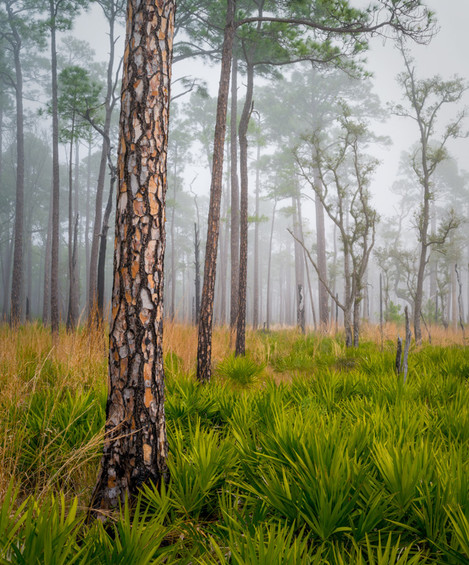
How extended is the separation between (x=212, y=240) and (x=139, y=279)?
11.9 ft

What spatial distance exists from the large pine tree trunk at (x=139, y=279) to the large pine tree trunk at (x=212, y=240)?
10.5 feet

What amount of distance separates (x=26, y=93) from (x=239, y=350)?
83.0 feet

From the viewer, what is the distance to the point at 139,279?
190 cm

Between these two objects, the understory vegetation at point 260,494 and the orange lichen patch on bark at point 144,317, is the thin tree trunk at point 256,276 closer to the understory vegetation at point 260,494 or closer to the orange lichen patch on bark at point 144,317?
the understory vegetation at point 260,494

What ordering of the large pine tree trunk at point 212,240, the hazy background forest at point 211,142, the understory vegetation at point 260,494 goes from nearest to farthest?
the understory vegetation at point 260,494 < the large pine tree trunk at point 212,240 < the hazy background forest at point 211,142

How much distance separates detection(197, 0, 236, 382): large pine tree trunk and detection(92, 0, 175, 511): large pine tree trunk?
10.5 feet

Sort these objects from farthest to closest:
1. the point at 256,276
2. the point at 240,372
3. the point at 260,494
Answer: the point at 256,276
the point at 240,372
the point at 260,494

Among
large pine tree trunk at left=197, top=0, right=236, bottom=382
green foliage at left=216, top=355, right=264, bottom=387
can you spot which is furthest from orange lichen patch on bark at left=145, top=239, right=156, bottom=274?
green foliage at left=216, top=355, right=264, bottom=387

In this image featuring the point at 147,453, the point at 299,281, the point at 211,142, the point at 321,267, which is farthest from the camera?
the point at 211,142

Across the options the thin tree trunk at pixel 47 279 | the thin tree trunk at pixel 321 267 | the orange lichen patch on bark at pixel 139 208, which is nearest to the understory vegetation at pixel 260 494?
the orange lichen patch on bark at pixel 139 208

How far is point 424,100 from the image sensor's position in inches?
406

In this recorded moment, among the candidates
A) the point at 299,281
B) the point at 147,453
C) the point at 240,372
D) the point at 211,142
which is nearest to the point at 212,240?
the point at 240,372

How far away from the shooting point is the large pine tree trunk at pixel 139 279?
6.09 feet

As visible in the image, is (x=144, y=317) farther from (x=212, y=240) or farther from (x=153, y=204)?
(x=212, y=240)
